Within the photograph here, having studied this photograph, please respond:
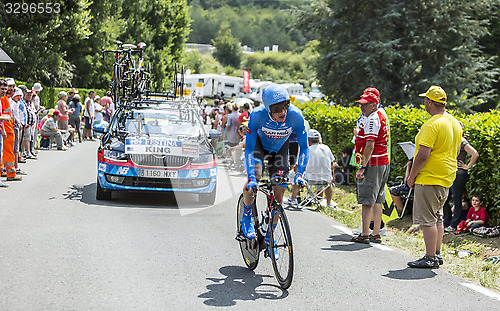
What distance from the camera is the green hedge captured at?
9250 millimetres

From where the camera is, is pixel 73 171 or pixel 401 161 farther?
pixel 73 171

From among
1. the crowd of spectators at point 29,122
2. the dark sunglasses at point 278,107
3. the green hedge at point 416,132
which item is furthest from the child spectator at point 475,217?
the crowd of spectators at point 29,122

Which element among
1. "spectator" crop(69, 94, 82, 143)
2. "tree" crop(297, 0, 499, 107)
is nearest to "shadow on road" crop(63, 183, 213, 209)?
"spectator" crop(69, 94, 82, 143)

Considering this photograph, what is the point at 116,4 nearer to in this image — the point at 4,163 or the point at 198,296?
the point at 4,163

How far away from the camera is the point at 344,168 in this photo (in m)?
15.3

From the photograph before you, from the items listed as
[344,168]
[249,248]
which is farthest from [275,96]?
[344,168]

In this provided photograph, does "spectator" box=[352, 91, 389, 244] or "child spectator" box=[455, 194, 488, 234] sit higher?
"spectator" box=[352, 91, 389, 244]

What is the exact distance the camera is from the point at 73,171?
14.8 metres

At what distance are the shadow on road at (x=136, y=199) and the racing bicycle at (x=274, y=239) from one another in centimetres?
423

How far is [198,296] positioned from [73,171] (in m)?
9.97

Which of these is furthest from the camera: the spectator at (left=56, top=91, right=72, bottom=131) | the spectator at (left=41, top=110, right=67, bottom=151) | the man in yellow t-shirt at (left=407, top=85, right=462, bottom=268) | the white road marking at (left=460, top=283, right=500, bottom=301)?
the spectator at (left=56, top=91, right=72, bottom=131)

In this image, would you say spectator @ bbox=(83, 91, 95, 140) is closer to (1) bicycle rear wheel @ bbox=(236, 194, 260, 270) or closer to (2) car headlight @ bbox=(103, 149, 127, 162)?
(2) car headlight @ bbox=(103, 149, 127, 162)

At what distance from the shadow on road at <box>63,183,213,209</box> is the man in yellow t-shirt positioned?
470 centimetres

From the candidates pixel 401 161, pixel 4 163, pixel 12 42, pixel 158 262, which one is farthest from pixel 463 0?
pixel 158 262
